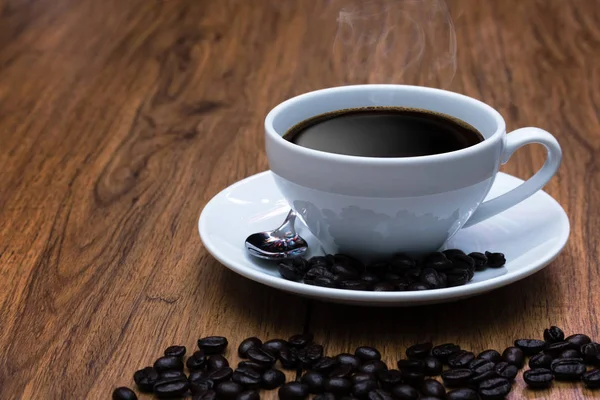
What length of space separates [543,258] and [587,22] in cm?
174

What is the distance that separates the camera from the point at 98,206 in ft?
5.41

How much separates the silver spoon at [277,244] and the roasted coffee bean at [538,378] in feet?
1.34

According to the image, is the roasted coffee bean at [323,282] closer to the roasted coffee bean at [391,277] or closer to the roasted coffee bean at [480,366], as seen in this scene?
the roasted coffee bean at [391,277]

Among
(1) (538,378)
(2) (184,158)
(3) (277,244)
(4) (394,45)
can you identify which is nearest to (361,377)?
(1) (538,378)

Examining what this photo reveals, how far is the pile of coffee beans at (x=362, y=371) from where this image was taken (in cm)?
103

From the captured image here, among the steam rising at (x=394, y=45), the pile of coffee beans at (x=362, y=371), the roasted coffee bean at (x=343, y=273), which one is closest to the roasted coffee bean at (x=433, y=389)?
the pile of coffee beans at (x=362, y=371)

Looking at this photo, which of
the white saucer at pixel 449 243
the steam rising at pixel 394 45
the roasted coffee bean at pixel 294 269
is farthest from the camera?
the steam rising at pixel 394 45

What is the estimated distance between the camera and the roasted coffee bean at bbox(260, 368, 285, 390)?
3.51ft

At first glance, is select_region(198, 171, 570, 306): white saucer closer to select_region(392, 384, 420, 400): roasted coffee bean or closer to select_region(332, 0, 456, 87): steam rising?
select_region(392, 384, 420, 400): roasted coffee bean

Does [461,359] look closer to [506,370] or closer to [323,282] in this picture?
[506,370]

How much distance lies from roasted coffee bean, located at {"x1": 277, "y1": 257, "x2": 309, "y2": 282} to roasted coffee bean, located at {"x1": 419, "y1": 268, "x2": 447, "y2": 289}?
17 centimetres

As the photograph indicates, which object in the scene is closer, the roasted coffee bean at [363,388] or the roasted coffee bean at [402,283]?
the roasted coffee bean at [363,388]

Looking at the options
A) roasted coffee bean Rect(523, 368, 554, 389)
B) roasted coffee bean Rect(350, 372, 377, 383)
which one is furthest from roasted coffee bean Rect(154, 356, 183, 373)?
roasted coffee bean Rect(523, 368, 554, 389)

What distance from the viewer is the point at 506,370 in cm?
107
